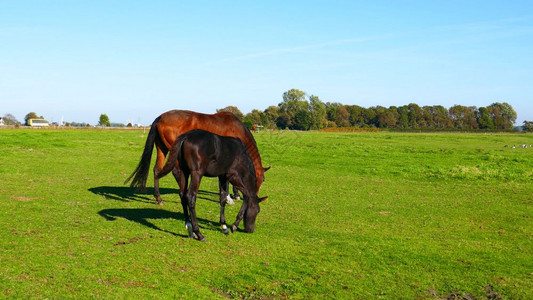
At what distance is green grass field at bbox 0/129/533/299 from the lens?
6180mm

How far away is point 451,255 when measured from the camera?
8039 mm

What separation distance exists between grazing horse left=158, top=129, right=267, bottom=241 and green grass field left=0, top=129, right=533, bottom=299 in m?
0.49

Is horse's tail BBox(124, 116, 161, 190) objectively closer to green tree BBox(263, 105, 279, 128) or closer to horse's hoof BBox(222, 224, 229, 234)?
horse's hoof BBox(222, 224, 229, 234)

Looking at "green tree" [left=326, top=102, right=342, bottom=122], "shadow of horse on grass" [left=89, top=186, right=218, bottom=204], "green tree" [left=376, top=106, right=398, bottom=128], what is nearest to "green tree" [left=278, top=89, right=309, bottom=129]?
"green tree" [left=326, top=102, right=342, bottom=122]

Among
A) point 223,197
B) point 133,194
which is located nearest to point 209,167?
point 223,197

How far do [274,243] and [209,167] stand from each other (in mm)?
1930

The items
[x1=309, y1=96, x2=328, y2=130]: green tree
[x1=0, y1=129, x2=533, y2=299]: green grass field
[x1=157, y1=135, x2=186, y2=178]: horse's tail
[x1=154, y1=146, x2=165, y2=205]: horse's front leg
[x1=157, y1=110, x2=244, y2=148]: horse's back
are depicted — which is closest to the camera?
[x1=0, y1=129, x2=533, y2=299]: green grass field

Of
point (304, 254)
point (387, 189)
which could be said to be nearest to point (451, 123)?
point (387, 189)

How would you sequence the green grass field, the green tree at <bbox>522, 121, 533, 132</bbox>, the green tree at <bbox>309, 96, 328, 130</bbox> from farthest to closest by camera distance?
the green tree at <bbox>309, 96, 328, 130</bbox> → the green tree at <bbox>522, 121, 533, 132</bbox> → the green grass field

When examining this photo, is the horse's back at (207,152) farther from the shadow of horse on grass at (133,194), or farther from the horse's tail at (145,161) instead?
the shadow of horse on grass at (133,194)

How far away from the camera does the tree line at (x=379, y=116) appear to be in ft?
390

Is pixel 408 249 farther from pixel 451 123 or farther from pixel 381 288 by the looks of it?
pixel 451 123

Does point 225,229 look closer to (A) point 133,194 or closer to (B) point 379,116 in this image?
(A) point 133,194

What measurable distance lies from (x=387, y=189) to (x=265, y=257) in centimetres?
959
